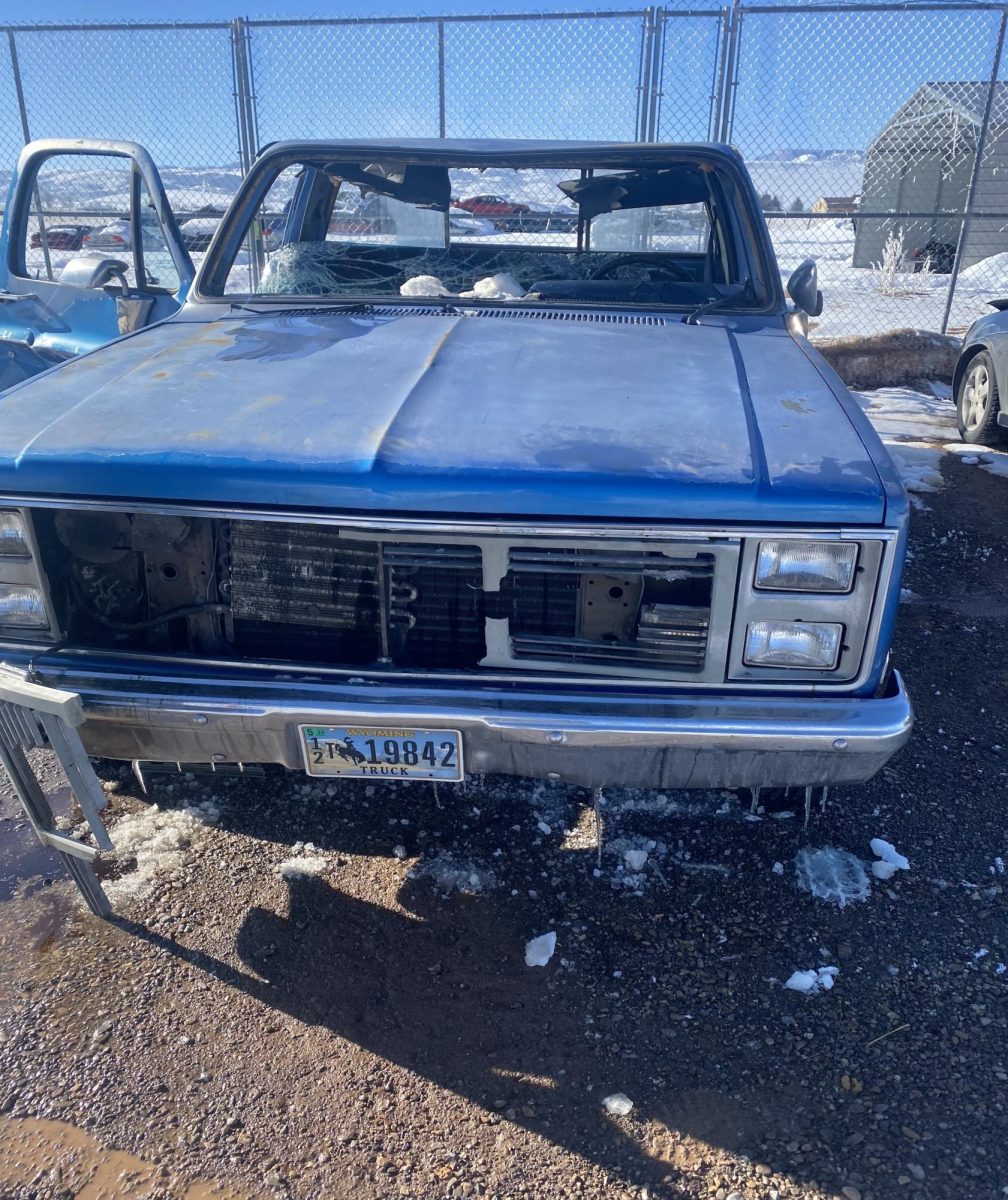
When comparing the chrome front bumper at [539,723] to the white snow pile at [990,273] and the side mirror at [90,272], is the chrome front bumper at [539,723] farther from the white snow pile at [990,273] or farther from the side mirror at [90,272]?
the white snow pile at [990,273]

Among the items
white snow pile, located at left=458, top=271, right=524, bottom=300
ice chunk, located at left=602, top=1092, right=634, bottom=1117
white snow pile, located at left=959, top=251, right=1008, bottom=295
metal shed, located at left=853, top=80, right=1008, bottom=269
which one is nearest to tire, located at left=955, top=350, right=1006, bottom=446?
metal shed, located at left=853, top=80, right=1008, bottom=269

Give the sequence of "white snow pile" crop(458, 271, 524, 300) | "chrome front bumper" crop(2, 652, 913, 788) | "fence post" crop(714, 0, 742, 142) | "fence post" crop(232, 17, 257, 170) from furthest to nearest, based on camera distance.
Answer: "fence post" crop(232, 17, 257, 170) < "fence post" crop(714, 0, 742, 142) < "white snow pile" crop(458, 271, 524, 300) < "chrome front bumper" crop(2, 652, 913, 788)

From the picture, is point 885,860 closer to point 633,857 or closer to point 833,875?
point 833,875

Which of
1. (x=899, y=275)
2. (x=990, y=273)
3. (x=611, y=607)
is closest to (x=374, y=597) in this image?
(x=611, y=607)

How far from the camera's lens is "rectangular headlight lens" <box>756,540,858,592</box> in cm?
202

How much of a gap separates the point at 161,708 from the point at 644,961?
1372mm

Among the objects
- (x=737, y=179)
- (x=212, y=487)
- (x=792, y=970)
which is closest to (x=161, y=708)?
(x=212, y=487)

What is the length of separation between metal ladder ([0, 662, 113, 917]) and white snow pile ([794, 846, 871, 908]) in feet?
6.26

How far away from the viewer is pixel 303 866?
273 cm

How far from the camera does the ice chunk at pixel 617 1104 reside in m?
2.00

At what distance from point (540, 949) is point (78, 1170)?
3.72ft

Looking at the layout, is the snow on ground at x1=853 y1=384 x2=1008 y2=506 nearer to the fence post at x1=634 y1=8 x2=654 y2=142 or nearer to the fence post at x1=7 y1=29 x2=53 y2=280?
the fence post at x1=634 y1=8 x2=654 y2=142

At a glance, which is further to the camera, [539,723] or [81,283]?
[81,283]

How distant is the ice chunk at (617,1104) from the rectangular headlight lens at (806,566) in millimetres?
1172
